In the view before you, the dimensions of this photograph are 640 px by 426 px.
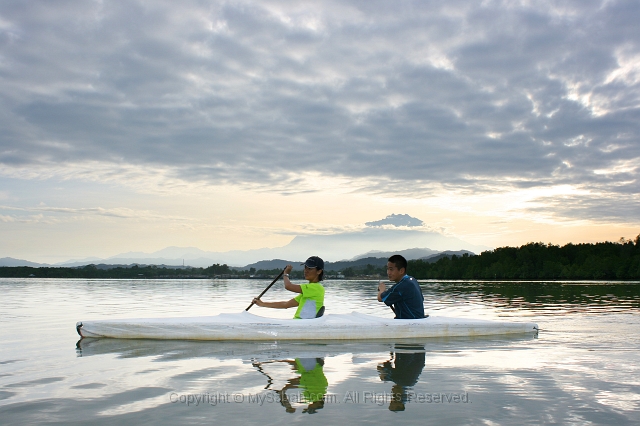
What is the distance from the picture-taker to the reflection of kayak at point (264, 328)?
1037 centimetres

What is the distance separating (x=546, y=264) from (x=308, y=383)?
442 feet

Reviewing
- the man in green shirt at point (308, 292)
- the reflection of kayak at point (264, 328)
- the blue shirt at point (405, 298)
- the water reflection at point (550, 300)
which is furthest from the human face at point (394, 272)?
the water reflection at point (550, 300)

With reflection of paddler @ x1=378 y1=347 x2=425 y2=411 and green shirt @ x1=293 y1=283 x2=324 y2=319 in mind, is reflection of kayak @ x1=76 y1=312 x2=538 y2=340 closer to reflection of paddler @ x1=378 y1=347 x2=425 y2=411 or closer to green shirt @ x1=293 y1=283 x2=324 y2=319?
green shirt @ x1=293 y1=283 x2=324 y2=319

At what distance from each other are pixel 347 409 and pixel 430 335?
6.09 m

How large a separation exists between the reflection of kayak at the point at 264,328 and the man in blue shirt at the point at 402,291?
1.16 feet

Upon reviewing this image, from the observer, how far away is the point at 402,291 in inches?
421

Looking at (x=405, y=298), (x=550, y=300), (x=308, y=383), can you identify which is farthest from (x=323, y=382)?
(x=550, y=300)

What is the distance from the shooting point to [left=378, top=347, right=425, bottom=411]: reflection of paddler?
572cm

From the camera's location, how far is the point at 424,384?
6.44 meters

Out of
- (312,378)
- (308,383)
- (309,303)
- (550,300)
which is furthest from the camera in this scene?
(550,300)

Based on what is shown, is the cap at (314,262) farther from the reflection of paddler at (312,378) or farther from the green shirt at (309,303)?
the reflection of paddler at (312,378)

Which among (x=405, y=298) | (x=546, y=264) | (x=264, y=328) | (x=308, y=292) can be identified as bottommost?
Result: (x=264, y=328)

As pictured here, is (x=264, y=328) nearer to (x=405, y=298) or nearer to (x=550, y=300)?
(x=405, y=298)

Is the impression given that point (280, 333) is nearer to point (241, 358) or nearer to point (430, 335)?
point (241, 358)
